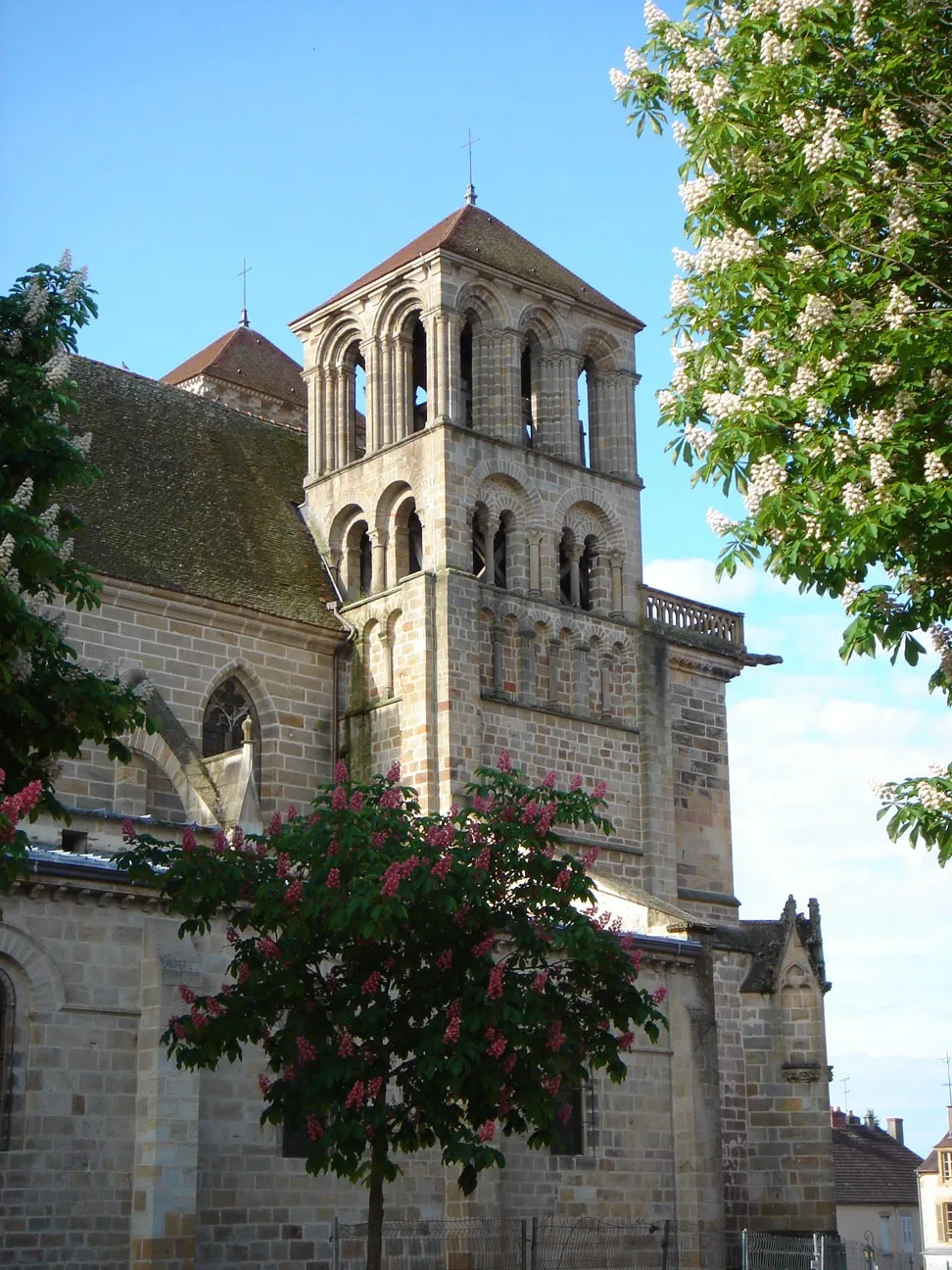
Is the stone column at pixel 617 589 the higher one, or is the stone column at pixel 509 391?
the stone column at pixel 509 391

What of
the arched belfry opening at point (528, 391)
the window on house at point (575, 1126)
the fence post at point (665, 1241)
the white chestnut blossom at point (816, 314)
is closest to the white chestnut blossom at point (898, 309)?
the white chestnut blossom at point (816, 314)

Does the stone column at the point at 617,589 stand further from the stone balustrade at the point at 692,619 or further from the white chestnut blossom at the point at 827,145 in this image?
the white chestnut blossom at the point at 827,145

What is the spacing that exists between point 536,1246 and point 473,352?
53.9 feet

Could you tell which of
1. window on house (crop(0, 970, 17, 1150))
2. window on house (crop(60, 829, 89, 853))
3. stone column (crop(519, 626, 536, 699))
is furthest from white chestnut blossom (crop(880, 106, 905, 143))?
stone column (crop(519, 626, 536, 699))

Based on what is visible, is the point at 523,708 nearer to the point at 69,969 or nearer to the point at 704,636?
the point at 704,636

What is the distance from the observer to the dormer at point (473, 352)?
32.2 meters

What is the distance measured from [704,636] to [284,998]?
19595 millimetres

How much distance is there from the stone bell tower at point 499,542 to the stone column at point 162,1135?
1015cm

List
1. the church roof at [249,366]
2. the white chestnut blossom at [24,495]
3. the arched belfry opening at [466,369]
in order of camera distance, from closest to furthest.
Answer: the white chestnut blossom at [24,495] < the arched belfry opening at [466,369] < the church roof at [249,366]

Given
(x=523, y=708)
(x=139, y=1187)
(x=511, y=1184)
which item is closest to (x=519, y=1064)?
(x=139, y=1187)

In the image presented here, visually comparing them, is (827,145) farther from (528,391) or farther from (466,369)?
(528,391)

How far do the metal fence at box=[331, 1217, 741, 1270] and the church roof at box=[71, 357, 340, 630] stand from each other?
11.4m

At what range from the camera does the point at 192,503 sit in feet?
104

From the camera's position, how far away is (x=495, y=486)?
31906 mm
